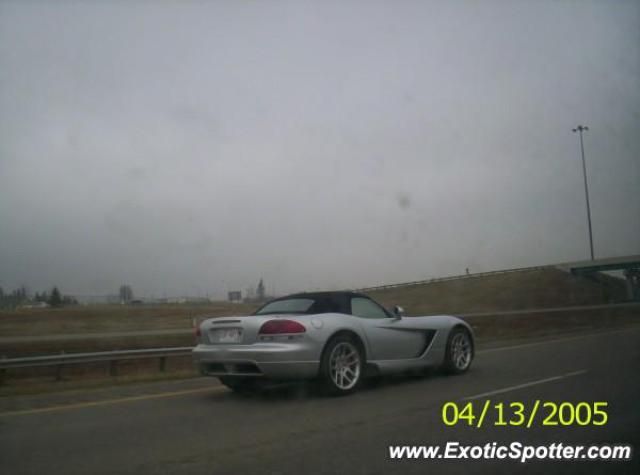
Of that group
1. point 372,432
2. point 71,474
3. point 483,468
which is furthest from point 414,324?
point 71,474

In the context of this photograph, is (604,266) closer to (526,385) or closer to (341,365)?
(526,385)

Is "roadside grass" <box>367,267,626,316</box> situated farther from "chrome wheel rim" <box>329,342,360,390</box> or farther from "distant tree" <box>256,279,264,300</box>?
"chrome wheel rim" <box>329,342,360,390</box>

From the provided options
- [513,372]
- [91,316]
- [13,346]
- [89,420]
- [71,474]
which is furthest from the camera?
[91,316]

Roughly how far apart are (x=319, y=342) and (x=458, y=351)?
3.14 m

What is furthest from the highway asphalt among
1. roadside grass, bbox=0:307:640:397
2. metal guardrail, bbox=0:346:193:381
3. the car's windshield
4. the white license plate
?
metal guardrail, bbox=0:346:193:381

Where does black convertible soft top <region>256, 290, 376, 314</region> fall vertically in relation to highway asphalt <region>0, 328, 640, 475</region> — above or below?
→ above

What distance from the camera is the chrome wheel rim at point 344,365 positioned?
25.3ft

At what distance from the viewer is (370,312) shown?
8742 mm

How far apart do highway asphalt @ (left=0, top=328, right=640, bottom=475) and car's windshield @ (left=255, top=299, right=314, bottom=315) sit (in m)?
1.10

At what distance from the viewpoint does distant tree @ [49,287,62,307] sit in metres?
41.5

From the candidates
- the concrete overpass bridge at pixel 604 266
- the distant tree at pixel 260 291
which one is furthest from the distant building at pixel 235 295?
the concrete overpass bridge at pixel 604 266

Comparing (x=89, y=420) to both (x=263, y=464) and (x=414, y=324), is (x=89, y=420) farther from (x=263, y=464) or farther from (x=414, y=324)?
(x=414, y=324)

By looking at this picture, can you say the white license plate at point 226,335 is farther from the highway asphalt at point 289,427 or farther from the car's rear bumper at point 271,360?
the highway asphalt at point 289,427

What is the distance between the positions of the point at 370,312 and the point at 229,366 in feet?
7.16
